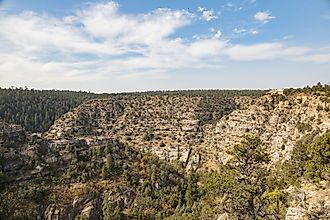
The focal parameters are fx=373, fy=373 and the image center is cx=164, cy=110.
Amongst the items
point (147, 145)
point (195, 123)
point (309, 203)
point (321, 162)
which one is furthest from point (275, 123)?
point (321, 162)

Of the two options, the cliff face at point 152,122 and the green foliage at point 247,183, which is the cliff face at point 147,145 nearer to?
the cliff face at point 152,122

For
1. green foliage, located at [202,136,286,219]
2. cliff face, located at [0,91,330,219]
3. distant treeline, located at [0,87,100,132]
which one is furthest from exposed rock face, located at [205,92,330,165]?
distant treeline, located at [0,87,100,132]

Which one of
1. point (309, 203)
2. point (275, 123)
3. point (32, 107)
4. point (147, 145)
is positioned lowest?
point (147, 145)

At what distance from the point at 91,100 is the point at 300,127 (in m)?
70.8

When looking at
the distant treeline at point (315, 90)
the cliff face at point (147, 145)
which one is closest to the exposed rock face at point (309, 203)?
the cliff face at point (147, 145)

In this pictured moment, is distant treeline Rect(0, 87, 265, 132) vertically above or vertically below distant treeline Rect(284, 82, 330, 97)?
below

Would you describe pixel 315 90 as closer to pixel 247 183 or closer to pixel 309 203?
pixel 309 203

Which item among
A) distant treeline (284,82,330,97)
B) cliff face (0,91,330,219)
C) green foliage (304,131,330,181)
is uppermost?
distant treeline (284,82,330,97)

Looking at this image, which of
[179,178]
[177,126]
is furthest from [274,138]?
[177,126]

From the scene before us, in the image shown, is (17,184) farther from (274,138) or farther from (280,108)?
(280,108)

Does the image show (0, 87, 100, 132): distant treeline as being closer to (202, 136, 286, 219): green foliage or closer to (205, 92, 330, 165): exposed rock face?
(205, 92, 330, 165): exposed rock face

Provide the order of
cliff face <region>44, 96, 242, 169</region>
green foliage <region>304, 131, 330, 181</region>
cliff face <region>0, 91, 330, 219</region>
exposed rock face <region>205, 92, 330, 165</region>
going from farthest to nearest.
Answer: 1. cliff face <region>44, 96, 242, 169</region>
2. exposed rock face <region>205, 92, 330, 165</region>
3. cliff face <region>0, 91, 330, 219</region>
4. green foliage <region>304, 131, 330, 181</region>

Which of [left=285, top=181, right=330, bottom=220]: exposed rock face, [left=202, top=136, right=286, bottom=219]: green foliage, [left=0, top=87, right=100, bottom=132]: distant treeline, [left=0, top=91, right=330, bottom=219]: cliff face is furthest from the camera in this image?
[left=0, top=87, right=100, bottom=132]: distant treeline

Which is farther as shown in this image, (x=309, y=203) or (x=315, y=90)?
(x=315, y=90)
